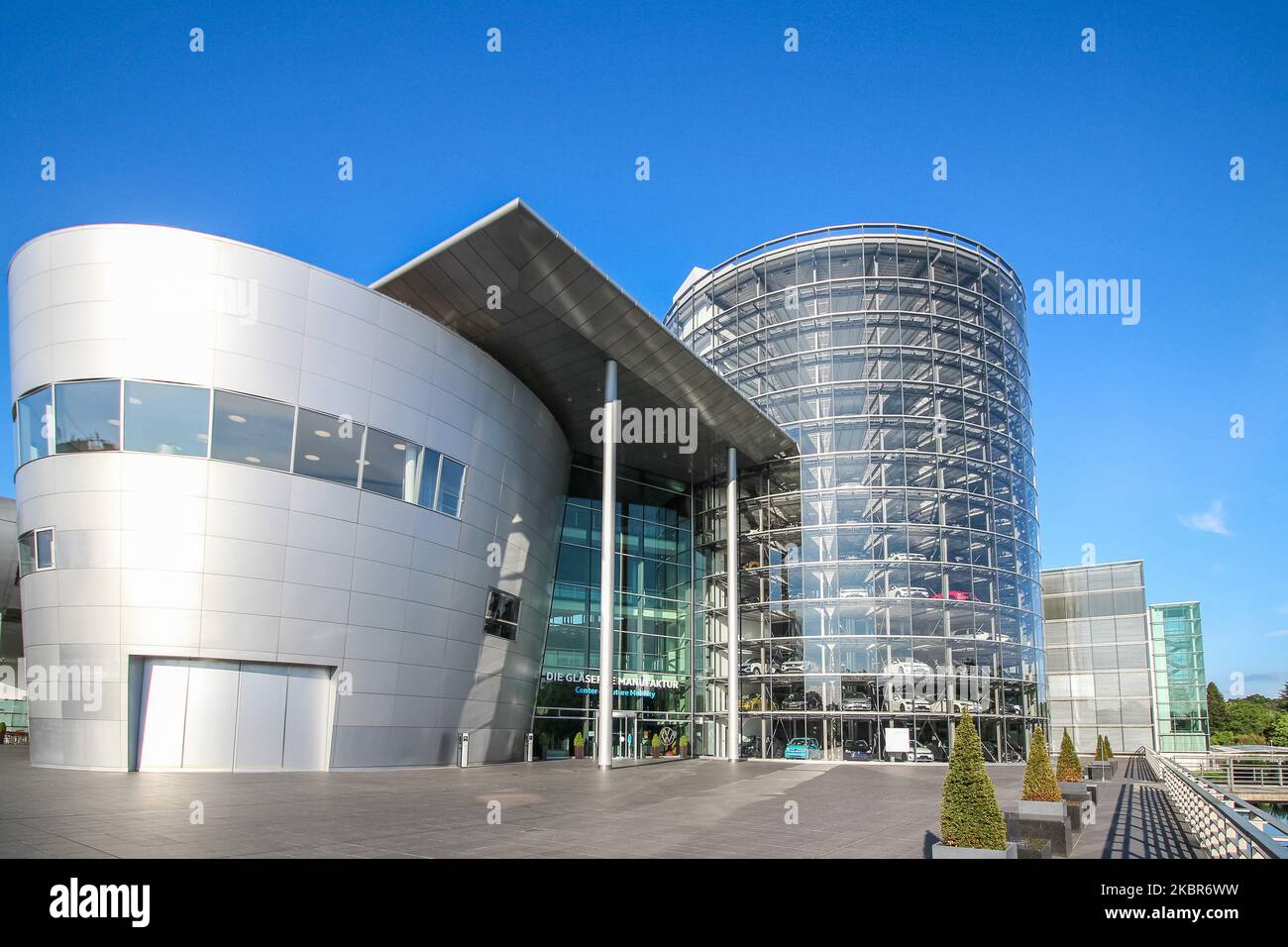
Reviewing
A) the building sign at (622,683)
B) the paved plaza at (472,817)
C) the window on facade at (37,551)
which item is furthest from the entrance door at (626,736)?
the window on facade at (37,551)

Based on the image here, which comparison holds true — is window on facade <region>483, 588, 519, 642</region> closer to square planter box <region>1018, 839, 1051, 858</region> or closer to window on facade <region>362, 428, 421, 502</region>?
window on facade <region>362, 428, 421, 502</region>

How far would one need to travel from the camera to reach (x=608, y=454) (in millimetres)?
30328

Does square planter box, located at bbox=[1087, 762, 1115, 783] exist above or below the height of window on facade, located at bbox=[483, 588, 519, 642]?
below

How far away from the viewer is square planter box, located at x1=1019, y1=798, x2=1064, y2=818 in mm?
12062

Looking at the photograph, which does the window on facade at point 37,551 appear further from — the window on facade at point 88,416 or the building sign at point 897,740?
the building sign at point 897,740

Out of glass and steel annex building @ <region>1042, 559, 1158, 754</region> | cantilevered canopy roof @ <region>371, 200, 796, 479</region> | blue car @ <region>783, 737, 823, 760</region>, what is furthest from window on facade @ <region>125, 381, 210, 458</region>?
glass and steel annex building @ <region>1042, 559, 1158, 754</region>

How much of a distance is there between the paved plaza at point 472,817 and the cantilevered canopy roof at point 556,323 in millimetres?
13347

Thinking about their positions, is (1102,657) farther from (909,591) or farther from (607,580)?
(607,580)

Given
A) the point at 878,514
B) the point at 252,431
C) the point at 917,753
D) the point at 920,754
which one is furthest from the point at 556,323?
the point at 920,754

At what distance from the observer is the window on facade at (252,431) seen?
812 inches

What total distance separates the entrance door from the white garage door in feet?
54.1

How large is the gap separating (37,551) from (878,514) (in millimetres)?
30440
